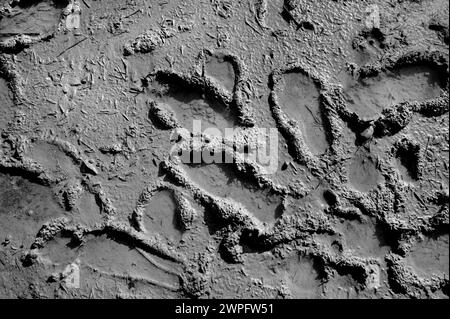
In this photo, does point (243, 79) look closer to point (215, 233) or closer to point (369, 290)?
point (215, 233)

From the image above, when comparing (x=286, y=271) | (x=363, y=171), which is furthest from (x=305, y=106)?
(x=286, y=271)

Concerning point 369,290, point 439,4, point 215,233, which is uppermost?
point 439,4

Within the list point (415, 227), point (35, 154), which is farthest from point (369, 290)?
point (35, 154)

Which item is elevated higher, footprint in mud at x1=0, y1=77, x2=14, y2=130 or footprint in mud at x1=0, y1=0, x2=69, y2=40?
footprint in mud at x1=0, y1=0, x2=69, y2=40

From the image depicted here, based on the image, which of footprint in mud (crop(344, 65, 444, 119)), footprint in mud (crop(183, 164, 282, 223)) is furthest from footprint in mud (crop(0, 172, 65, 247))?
footprint in mud (crop(344, 65, 444, 119))

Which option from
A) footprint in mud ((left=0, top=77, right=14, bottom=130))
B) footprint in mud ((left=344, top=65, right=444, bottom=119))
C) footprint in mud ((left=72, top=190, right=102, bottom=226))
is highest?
footprint in mud ((left=344, top=65, right=444, bottom=119))

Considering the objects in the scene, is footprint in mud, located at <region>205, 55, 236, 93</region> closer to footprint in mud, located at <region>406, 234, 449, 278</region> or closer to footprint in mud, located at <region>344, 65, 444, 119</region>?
footprint in mud, located at <region>344, 65, 444, 119</region>

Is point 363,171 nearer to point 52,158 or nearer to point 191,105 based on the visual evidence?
point 191,105
